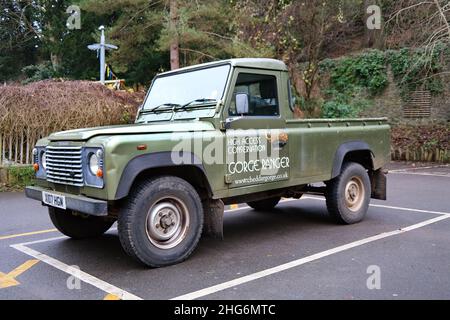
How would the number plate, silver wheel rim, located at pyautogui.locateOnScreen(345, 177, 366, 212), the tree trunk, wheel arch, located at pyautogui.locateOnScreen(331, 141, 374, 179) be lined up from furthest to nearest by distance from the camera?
the tree trunk → silver wheel rim, located at pyautogui.locateOnScreen(345, 177, 366, 212) → wheel arch, located at pyautogui.locateOnScreen(331, 141, 374, 179) → the number plate

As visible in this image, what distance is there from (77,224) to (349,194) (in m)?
3.86

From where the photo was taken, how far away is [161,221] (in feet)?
15.2

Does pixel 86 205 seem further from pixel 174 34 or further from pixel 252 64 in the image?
pixel 174 34

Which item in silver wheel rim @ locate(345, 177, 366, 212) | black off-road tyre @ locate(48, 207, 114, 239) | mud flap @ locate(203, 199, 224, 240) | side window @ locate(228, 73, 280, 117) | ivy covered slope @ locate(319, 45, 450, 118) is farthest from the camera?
ivy covered slope @ locate(319, 45, 450, 118)

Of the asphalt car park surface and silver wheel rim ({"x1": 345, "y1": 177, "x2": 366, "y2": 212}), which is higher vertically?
silver wheel rim ({"x1": 345, "y1": 177, "x2": 366, "y2": 212})

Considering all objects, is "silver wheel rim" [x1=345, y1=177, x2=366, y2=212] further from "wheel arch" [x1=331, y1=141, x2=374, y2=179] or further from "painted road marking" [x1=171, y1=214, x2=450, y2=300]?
"painted road marking" [x1=171, y1=214, x2=450, y2=300]

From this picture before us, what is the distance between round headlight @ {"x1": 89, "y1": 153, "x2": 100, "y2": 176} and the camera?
4249 millimetres

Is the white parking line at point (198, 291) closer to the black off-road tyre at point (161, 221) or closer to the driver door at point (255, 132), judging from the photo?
the black off-road tyre at point (161, 221)

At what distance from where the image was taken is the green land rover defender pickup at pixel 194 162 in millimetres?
4340

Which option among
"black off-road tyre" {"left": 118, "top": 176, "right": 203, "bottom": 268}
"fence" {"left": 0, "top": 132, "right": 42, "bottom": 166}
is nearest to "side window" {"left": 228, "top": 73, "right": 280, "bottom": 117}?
"black off-road tyre" {"left": 118, "top": 176, "right": 203, "bottom": 268}

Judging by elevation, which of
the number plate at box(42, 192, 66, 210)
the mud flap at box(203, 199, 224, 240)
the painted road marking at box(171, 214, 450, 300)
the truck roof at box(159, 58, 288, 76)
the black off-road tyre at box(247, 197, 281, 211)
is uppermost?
the truck roof at box(159, 58, 288, 76)

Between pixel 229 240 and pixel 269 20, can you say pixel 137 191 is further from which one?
pixel 269 20

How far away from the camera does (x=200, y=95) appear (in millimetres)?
5453

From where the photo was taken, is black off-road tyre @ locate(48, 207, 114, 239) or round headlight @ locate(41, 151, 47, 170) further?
black off-road tyre @ locate(48, 207, 114, 239)
